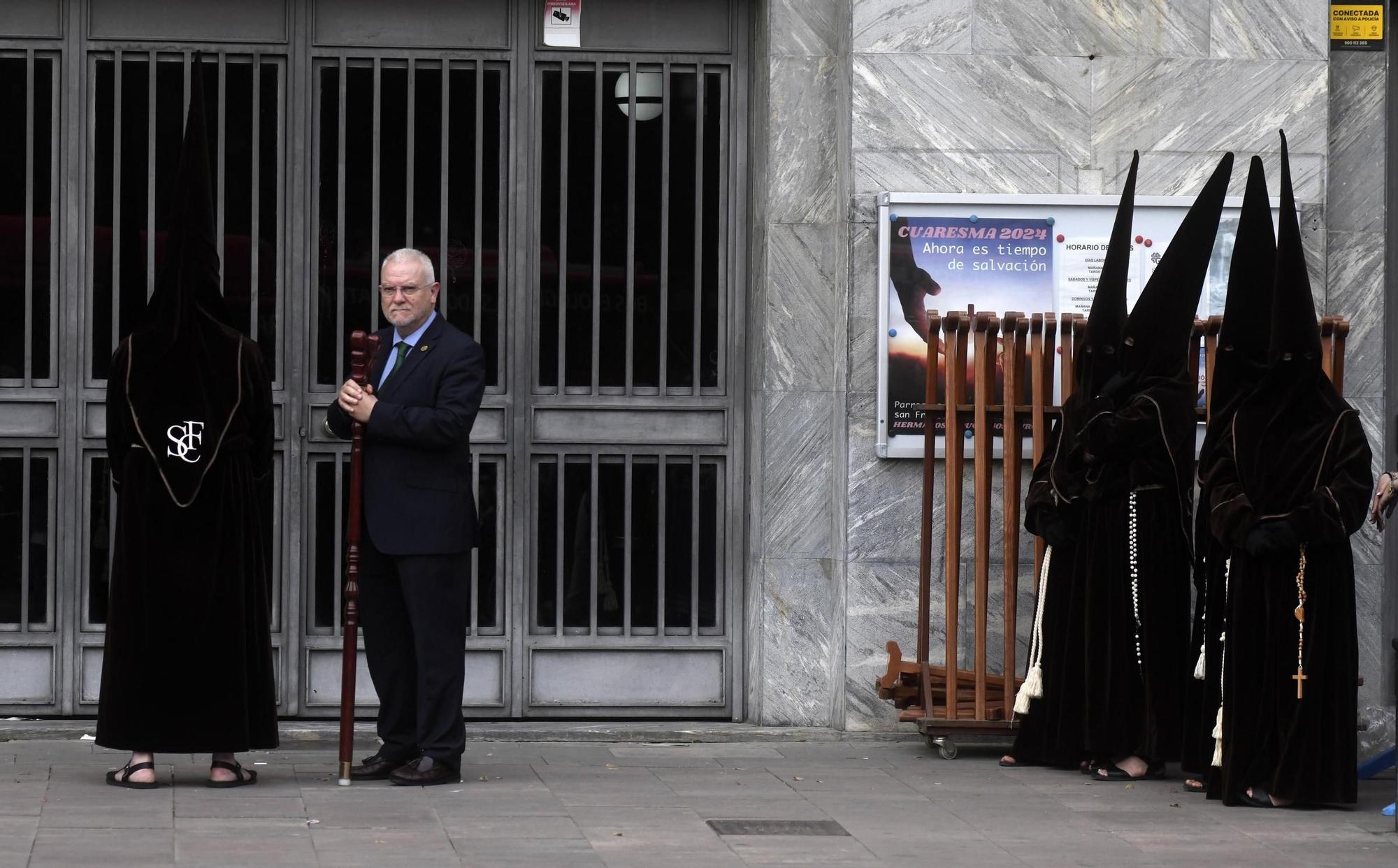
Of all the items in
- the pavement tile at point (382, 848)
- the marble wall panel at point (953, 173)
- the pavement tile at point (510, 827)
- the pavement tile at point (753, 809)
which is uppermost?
the marble wall panel at point (953, 173)

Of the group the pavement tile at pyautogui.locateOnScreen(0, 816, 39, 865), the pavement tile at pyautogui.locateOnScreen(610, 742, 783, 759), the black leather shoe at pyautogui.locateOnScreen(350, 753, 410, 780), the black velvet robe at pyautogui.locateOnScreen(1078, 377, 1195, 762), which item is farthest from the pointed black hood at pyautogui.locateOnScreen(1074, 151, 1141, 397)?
the pavement tile at pyautogui.locateOnScreen(0, 816, 39, 865)

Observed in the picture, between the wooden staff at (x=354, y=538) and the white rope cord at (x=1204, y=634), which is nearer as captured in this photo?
the wooden staff at (x=354, y=538)

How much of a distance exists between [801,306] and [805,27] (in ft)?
4.06

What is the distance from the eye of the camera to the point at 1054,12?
884cm

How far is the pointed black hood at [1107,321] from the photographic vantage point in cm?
769

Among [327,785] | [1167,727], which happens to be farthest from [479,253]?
[1167,727]

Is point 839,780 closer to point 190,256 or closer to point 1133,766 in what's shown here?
point 1133,766

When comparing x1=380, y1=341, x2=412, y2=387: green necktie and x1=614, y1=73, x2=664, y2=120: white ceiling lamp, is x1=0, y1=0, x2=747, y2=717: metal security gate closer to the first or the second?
x1=614, y1=73, x2=664, y2=120: white ceiling lamp

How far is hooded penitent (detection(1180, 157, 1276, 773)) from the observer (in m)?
7.26

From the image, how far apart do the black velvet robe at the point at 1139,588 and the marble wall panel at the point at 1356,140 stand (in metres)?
2.02

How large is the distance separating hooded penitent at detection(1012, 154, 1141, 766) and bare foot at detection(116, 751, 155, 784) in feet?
10.8

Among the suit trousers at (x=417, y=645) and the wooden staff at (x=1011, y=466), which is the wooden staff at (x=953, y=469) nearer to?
the wooden staff at (x=1011, y=466)

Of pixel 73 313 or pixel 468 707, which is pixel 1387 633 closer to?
pixel 468 707

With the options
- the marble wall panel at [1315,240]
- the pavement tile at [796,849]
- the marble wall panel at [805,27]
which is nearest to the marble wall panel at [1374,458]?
the marble wall panel at [1315,240]
